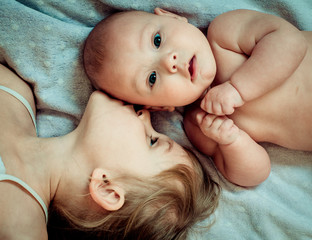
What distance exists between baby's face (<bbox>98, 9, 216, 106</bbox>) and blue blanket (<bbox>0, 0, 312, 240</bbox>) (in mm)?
181

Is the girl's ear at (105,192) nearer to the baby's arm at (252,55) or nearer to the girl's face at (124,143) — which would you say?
the girl's face at (124,143)

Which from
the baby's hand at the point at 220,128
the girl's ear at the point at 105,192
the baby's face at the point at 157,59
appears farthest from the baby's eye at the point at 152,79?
the girl's ear at the point at 105,192

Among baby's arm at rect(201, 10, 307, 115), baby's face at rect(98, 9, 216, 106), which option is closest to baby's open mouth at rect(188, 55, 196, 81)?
baby's face at rect(98, 9, 216, 106)

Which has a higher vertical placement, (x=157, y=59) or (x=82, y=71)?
(x=157, y=59)

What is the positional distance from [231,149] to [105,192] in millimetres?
514

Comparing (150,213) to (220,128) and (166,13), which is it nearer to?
(220,128)

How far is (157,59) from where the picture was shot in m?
1.10

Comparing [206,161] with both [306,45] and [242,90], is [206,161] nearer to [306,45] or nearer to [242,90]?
[242,90]

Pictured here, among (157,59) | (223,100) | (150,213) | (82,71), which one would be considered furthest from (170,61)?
(150,213)

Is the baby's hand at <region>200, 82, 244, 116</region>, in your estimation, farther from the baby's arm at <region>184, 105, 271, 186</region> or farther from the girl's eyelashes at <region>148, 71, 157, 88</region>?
the girl's eyelashes at <region>148, 71, 157, 88</region>

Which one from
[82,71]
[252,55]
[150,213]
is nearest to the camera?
[150,213]

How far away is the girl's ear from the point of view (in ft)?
3.26

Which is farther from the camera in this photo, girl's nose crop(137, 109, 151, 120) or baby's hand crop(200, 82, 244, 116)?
girl's nose crop(137, 109, 151, 120)

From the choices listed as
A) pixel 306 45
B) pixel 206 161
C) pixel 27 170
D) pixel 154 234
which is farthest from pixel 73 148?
pixel 306 45
